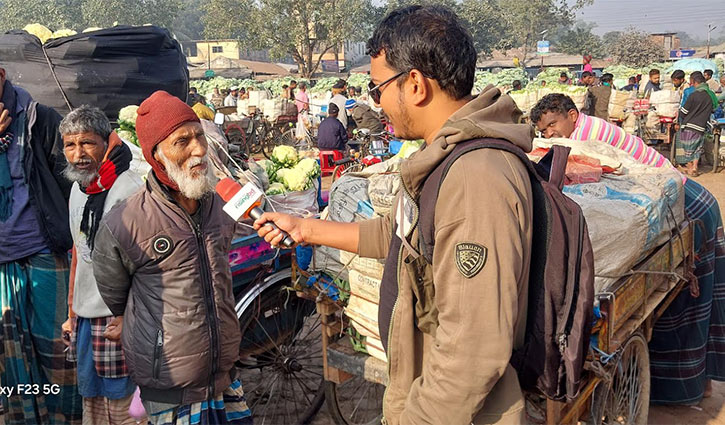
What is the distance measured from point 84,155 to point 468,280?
7.49 feet

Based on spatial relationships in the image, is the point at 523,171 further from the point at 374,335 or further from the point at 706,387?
the point at 706,387

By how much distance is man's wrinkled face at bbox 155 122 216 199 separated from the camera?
2.34 metres

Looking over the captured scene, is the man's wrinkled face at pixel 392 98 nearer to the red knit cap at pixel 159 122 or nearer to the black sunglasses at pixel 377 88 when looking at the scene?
the black sunglasses at pixel 377 88

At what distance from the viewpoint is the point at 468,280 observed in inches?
53.0

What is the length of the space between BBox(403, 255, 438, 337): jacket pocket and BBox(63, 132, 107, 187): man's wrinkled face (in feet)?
6.42

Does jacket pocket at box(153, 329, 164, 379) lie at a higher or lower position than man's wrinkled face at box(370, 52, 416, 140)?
lower

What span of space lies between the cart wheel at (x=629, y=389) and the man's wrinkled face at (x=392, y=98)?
6.00 ft

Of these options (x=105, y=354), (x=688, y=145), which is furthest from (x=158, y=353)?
(x=688, y=145)

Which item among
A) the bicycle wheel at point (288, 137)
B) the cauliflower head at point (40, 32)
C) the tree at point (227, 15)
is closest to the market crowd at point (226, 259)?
the cauliflower head at point (40, 32)

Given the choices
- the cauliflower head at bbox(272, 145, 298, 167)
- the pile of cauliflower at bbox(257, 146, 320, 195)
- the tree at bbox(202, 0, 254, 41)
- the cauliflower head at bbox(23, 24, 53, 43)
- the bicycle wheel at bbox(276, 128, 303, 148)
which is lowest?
the bicycle wheel at bbox(276, 128, 303, 148)

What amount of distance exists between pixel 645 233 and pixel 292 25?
157ft

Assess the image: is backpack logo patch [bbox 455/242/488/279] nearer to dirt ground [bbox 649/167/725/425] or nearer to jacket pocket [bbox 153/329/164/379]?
jacket pocket [bbox 153/329/164/379]

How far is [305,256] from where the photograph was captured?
338cm

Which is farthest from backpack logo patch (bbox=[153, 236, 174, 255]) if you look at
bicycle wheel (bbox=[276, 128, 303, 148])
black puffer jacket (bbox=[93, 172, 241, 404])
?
bicycle wheel (bbox=[276, 128, 303, 148])
